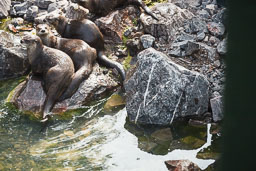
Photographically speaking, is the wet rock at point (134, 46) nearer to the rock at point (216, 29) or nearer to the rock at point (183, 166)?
the rock at point (216, 29)

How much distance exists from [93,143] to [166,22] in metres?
3.02

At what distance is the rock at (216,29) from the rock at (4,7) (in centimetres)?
444

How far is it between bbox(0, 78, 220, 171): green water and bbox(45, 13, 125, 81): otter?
5.48 feet

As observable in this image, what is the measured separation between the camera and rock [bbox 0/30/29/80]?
6.25m

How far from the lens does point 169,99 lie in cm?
497

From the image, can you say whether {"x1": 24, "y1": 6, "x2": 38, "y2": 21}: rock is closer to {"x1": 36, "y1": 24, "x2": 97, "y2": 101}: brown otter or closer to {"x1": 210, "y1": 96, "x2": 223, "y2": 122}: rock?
{"x1": 36, "y1": 24, "x2": 97, "y2": 101}: brown otter

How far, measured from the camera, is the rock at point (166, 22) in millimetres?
6652

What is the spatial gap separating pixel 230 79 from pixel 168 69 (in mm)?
4617

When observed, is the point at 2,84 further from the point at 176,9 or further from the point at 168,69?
the point at 176,9

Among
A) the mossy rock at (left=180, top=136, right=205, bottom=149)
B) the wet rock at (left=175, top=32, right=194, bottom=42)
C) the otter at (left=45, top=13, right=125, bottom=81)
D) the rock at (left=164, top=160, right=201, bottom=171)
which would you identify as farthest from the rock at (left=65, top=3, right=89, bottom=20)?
the rock at (left=164, top=160, right=201, bottom=171)

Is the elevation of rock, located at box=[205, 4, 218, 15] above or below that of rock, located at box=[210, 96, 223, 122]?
above

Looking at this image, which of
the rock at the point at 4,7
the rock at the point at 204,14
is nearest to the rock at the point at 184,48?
the rock at the point at 204,14

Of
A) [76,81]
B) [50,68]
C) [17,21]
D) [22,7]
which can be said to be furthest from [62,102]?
[22,7]

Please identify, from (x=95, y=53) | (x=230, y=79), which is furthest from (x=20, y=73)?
(x=230, y=79)
